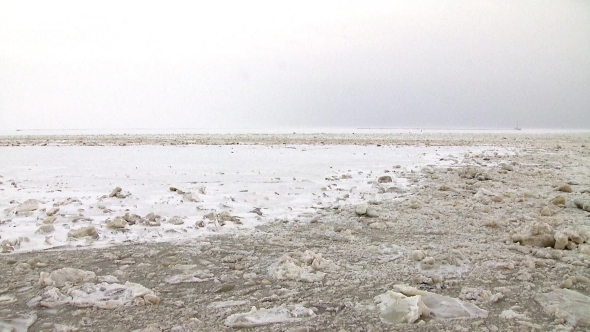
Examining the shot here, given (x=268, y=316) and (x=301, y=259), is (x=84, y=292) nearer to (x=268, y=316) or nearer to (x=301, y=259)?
(x=268, y=316)

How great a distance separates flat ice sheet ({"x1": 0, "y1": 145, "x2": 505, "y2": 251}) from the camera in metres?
4.36

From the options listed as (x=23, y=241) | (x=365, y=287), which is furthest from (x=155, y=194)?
(x=365, y=287)

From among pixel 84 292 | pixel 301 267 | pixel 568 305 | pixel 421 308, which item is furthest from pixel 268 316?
pixel 568 305

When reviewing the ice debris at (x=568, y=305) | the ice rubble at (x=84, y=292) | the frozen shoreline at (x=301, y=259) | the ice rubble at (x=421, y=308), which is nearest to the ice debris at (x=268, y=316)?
the frozen shoreline at (x=301, y=259)

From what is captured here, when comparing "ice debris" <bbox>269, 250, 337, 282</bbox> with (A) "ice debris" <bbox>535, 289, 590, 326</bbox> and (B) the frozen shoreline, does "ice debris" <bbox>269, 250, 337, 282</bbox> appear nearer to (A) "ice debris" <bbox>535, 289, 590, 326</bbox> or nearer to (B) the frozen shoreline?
(B) the frozen shoreline

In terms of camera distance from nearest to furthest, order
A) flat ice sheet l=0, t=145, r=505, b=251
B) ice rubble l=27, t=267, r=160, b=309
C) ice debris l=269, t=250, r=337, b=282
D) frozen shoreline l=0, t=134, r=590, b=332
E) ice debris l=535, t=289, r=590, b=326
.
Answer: ice debris l=535, t=289, r=590, b=326, frozen shoreline l=0, t=134, r=590, b=332, ice rubble l=27, t=267, r=160, b=309, ice debris l=269, t=250, r=337, b=282, flat ice sheet l=0, t=145, r=505, b=251

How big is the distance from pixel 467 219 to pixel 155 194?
4255 millimetres

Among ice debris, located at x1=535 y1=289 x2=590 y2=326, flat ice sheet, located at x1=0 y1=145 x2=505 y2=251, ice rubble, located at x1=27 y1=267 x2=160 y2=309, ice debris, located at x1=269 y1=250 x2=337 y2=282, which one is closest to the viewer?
ice debris, located at x1=535 y1=289 x2=590 y2=326

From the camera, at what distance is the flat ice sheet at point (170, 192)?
4.36 metres

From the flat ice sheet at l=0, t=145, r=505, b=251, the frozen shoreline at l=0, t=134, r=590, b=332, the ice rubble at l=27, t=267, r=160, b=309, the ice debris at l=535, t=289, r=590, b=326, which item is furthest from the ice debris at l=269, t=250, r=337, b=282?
the ice debris at l=535, t=289, r=590, b=326

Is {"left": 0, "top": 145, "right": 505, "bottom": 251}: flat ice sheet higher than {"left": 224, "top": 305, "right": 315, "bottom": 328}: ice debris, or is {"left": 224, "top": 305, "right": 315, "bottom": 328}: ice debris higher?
{"left": 0, "top": 145, "right": 505, "bottom": 251}: flat ice sheet

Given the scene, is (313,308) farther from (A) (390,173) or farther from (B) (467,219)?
(A) (390,173)

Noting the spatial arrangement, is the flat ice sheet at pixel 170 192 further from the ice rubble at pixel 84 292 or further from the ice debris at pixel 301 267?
the ice debris at pixel 301 267

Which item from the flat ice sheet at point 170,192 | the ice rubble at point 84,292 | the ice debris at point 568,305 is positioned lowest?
the ice rubble at point 84,292
